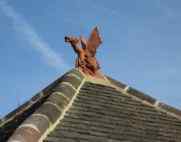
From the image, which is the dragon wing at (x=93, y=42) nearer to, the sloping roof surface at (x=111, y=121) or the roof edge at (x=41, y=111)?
the roof edge at (x=41, y=111)

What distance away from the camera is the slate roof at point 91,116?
915 cm

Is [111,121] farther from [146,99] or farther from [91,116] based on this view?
[146,99]

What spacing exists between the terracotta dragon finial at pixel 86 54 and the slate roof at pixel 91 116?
0.68 feet

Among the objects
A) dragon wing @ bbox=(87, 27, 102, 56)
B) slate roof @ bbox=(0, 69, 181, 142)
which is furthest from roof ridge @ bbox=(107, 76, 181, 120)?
dragon wing @ bbox=(87, 27, 102, 56)

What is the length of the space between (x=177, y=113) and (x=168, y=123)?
647mm

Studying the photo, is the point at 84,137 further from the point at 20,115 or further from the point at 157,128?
the point at 20,115

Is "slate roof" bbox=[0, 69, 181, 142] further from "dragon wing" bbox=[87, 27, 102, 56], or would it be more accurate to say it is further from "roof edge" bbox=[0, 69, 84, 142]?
"dragon wing" bbox=[87, 27, 102, 56]

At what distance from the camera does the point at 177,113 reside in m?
11.2

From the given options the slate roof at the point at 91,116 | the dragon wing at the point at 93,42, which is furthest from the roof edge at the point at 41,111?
the dragon wing at the point at 93,42

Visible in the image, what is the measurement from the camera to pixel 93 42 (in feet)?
40.7

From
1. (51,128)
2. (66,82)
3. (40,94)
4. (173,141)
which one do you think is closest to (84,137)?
(51,128)

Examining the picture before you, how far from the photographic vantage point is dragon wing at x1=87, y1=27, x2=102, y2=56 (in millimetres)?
12266

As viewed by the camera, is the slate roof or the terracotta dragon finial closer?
the slate roof

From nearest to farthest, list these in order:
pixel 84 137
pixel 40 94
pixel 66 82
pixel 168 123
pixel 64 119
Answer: pixel 84 137
pixel 64 119
pixel 168 123
pixel 66 82
pixel 40 94
